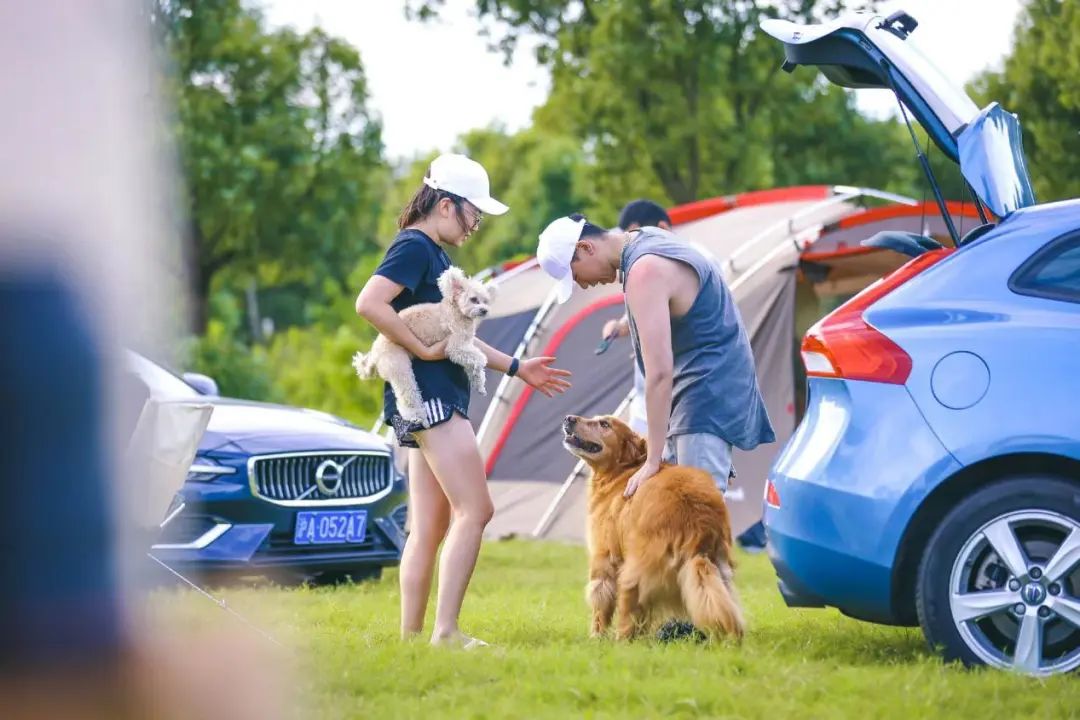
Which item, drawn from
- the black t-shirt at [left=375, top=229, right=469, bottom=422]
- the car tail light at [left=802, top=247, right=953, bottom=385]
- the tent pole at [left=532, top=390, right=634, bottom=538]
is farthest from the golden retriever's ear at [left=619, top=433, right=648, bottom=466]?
the tent pole at [left=532, top=390, right=634, bottom=538]

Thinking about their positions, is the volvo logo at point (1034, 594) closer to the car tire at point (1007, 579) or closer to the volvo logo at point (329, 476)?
the car tire at point (1007, 579)

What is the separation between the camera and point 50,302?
1154 mm

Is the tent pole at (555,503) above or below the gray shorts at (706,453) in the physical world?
below

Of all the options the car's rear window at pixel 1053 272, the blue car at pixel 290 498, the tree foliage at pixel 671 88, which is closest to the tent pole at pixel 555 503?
the blue car at pixel 290 498

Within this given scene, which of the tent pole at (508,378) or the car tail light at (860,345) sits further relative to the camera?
the tent pole at (508,378)

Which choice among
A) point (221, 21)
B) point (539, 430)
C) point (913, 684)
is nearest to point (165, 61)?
point (913, 684)

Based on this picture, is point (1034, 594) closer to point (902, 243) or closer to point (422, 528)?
point (902, 243)

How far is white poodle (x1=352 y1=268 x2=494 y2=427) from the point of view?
5066 millimetres

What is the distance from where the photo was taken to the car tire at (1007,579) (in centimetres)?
436

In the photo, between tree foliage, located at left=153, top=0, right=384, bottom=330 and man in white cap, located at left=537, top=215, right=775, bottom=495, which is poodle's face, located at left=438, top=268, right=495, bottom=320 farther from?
tree foliage, located at left=153, top=0, right=384, bottom=330

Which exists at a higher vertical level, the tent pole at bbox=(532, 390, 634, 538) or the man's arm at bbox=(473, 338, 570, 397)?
the man's arm at bbox=(473, 338, 570, 397)

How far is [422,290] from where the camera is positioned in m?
5.19

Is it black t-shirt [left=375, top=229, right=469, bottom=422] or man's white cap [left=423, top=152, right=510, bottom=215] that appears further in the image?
man's white cap [left=423, top=152, right=510, bottom=215]

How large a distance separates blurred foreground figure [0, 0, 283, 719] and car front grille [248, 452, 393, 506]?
6.52 m
